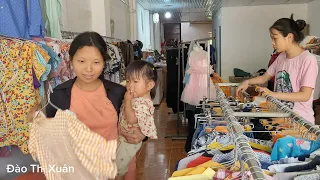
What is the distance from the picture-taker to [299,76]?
2031 mm

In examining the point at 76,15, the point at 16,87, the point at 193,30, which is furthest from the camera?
the point at 193,30

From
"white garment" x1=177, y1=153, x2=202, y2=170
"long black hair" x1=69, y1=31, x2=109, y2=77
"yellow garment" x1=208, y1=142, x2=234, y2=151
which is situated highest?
"long black hair" x1=69, y1=31, x2=109, y2=77

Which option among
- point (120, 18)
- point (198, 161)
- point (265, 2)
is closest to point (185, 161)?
point (198, 161)

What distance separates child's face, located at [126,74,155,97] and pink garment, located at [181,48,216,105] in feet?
9.19

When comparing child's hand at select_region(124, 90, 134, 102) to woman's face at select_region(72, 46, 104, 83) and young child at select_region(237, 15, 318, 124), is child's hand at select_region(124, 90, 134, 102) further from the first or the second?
young child at select_region(237, 15, 318, 124)

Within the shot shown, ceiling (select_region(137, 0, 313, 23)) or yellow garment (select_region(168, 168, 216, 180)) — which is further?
ceiling (select_region(137, 0, 313, 23))

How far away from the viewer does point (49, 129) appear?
1.24 m

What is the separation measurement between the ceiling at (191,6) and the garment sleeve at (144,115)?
6542mm

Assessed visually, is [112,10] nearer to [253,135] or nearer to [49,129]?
[253,135]

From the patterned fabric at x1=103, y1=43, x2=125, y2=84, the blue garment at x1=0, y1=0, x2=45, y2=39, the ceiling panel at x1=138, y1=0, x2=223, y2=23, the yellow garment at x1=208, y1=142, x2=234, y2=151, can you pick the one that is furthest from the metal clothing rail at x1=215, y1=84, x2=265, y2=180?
the ceiling panel at x1=138, y1=0, x2=223, y2=23

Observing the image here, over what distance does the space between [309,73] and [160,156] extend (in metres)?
2.59

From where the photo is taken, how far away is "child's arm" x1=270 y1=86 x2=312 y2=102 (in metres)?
1.86

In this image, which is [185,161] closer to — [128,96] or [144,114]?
[144,114]

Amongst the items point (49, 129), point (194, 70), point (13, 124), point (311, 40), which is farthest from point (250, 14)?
point (49, 129)
